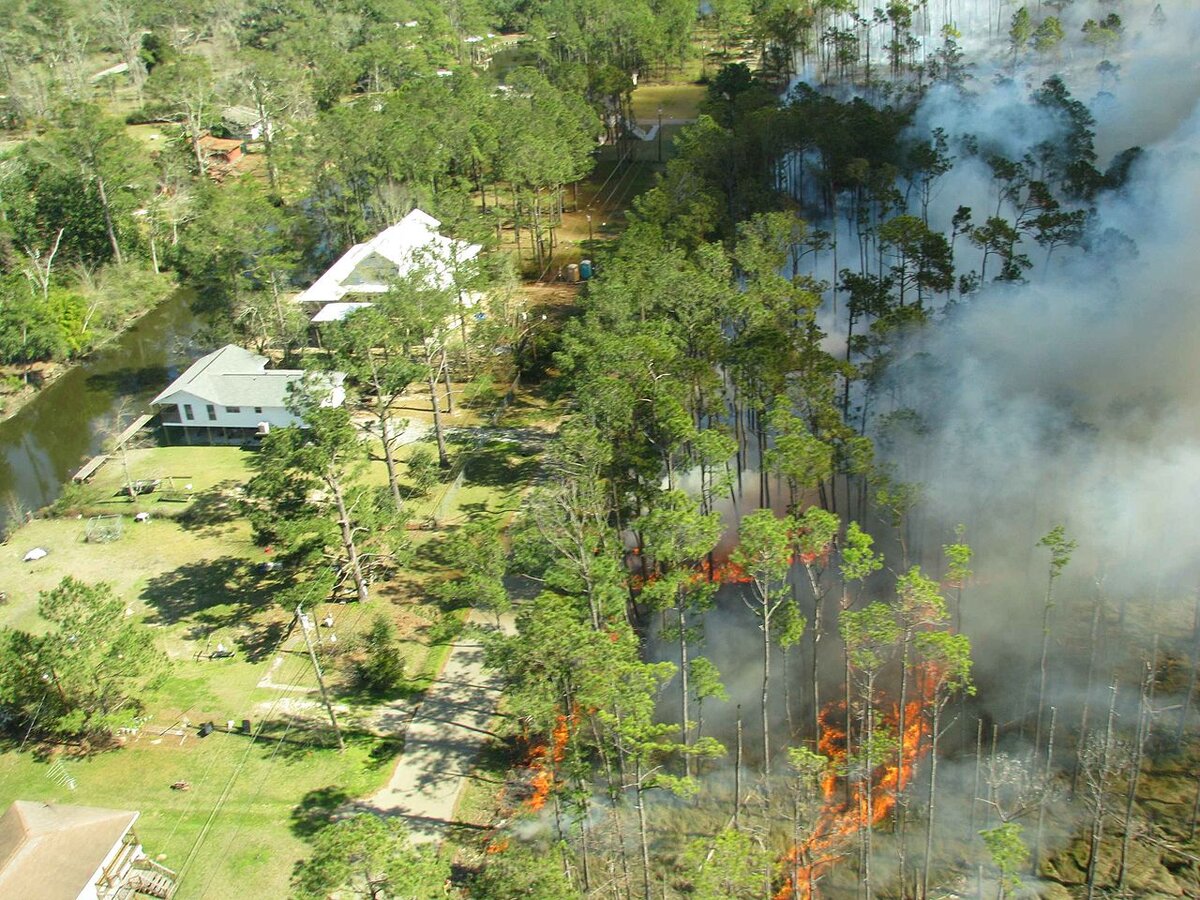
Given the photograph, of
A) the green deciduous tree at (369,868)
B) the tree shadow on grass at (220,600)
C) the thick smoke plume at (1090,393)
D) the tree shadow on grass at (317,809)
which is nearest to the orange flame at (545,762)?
the tree shadow on grass at (317,809)

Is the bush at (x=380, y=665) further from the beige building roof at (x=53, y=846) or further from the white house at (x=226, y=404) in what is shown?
the white house at (x=226, y=404)

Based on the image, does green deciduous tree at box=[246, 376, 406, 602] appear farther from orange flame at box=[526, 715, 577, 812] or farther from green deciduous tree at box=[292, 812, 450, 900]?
green deciduous tree at box=[292, 812, 450, 900]

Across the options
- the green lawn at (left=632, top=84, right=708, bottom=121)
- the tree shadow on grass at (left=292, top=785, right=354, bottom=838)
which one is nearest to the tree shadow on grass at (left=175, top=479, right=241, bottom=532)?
the tree shadow on grass at (left=292, top=785, right=354, bottom=838)

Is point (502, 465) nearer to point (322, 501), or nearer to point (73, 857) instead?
point (322, 501)

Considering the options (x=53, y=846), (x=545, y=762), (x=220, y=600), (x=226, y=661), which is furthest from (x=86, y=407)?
(x=545, y=762)

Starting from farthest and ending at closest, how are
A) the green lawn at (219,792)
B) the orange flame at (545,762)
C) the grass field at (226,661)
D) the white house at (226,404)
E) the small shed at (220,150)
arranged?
the small shed at (220,150)
the white house at (226,404)
the grass field at (226,661)
the orange flame at (545,762)
the green lawn at (219,792)

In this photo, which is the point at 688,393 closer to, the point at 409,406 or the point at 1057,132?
the point at 409,406

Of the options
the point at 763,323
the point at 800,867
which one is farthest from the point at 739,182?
the point at 800,867
